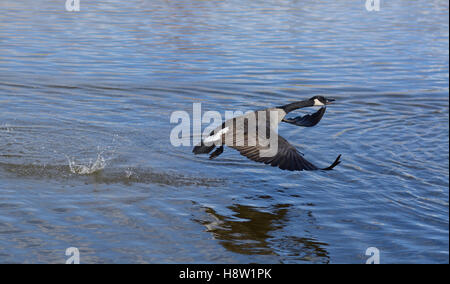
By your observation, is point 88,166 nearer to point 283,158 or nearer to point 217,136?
point 217,136

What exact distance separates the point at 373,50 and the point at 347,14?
663 cm

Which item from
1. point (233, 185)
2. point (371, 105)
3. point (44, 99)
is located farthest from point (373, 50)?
point (233, 185)

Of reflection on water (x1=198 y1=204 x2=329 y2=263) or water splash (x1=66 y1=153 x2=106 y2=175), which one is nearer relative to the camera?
reflection on water (x1=198 y1=204 x2=329 y2=263)

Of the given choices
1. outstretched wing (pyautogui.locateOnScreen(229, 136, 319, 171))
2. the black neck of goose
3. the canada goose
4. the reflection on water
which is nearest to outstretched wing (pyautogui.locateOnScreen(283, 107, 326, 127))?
the canada goose

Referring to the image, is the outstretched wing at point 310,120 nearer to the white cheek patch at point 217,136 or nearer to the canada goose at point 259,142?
the canada goose at point 259,142

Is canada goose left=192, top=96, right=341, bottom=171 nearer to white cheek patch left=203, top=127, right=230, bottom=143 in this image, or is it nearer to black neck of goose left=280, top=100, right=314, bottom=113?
white cheek patch left=203, top=127, right=230, bottom=143

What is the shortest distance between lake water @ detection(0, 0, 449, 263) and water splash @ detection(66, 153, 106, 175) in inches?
0.9

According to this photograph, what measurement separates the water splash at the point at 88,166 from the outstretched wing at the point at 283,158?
1.95 meters

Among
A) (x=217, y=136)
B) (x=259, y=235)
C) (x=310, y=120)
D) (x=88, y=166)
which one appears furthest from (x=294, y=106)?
(x=88, y=166)

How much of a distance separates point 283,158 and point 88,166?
8.34ft

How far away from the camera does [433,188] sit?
7699mm

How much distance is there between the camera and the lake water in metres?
6.24

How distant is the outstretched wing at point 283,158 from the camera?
654 cm

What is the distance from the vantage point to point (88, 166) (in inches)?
309
